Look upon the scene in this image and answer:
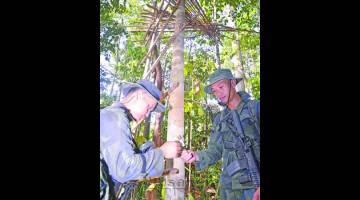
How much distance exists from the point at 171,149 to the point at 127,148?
0.41 m

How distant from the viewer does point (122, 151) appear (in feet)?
13.4

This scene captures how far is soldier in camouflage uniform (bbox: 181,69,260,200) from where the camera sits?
428 centimetres

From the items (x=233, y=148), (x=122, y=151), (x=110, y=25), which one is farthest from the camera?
(x=233, y=148)

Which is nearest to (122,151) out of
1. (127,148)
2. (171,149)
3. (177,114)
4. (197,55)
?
(127,148)

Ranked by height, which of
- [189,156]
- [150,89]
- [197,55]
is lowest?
[189,156]

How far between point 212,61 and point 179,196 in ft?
4.25

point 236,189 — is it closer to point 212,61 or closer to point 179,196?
point 179,196

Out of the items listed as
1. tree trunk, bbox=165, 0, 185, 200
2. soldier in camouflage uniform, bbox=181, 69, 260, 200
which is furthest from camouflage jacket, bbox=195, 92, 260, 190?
tree trunk, bbox=165, 0, 185, 200

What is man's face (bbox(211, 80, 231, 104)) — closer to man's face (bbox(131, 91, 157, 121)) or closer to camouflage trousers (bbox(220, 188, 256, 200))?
man's face (bbox(131, 91, 157, 121))

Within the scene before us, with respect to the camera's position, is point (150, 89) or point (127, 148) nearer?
point (127, 148)

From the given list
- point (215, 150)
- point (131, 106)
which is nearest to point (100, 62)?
point (131, 106)

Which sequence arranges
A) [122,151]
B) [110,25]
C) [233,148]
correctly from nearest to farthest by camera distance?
[122,151], [110,25], [233,148]

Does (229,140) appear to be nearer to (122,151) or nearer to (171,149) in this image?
(171,149)

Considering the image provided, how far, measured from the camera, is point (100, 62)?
13.6 ft
